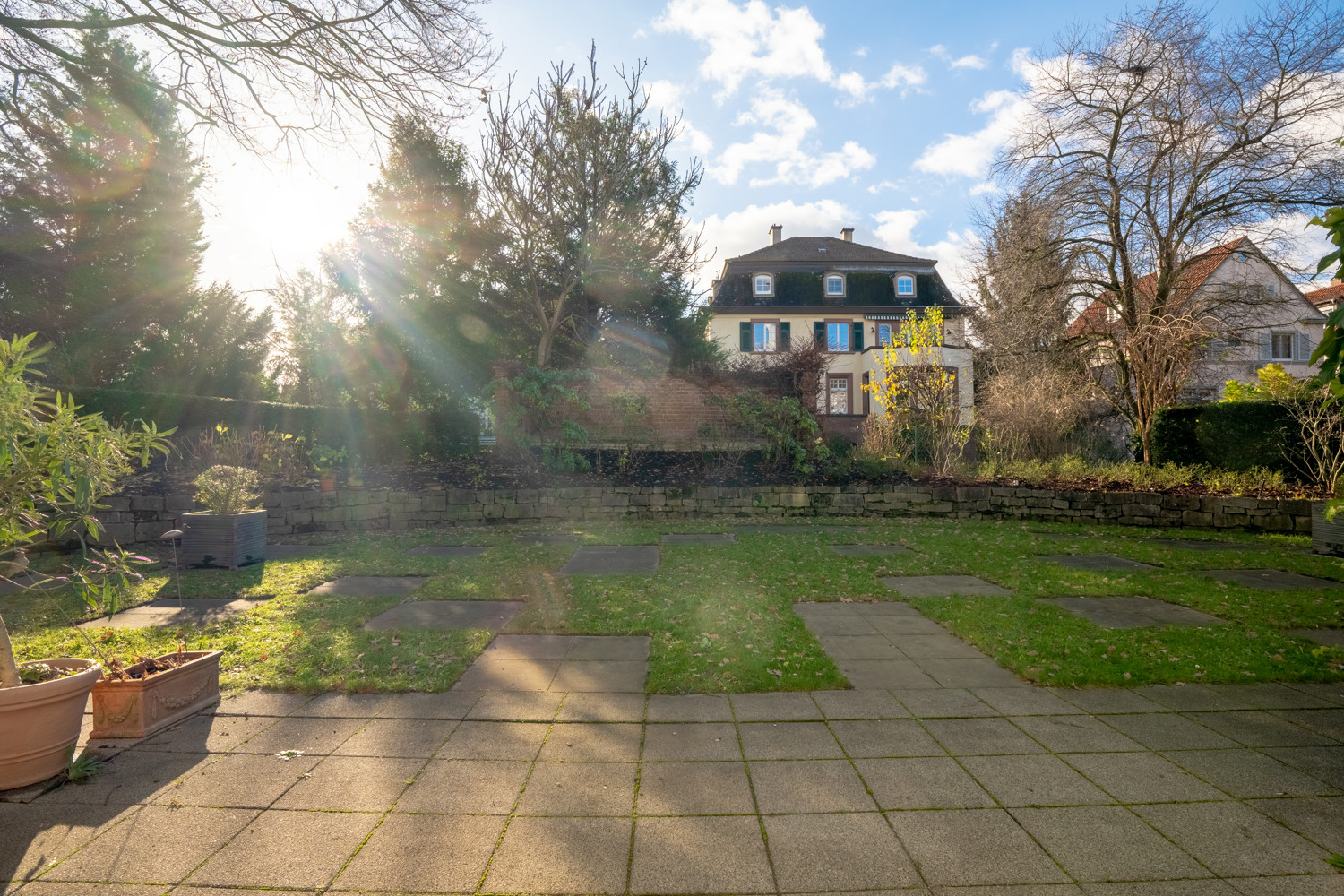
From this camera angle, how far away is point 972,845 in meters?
2.14

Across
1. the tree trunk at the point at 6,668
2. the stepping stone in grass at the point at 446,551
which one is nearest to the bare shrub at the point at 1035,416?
the stepping stone in grass at the point at 446,551

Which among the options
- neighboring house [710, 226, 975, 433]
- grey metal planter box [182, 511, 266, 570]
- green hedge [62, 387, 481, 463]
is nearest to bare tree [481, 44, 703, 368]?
green hedge [62, 387, 481, 463]

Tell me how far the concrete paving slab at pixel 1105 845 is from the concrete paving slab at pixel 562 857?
1468 mm

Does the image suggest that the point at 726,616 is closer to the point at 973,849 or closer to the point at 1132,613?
the point at 973,849

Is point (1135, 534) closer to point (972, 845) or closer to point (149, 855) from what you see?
point (972, 845)

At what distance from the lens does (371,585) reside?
19.8 feet

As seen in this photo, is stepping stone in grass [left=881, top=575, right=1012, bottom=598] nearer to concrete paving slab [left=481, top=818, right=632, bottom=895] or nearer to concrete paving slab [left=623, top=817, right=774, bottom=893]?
concrete paving slab [left=623, top=817, right=774, bottom=893]

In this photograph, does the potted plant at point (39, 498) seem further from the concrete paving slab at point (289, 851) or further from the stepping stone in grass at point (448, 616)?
the stepping stone in grass at point (448, 616)

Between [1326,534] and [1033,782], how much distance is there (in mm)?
8417

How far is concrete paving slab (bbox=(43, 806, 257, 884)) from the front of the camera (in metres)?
1.99

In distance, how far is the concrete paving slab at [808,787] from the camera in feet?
7.81

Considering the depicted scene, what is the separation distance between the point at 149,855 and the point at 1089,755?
368 cm

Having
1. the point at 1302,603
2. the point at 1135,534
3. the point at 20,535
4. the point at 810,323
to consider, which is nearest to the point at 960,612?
the point at 1302,603

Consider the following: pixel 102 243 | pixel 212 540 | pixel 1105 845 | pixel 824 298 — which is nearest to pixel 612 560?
pixel 212 540
